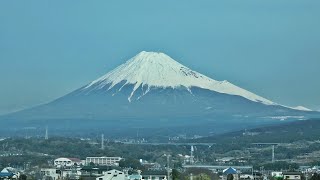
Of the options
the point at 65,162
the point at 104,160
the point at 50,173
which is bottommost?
the point at 50,173

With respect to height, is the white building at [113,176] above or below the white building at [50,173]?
below

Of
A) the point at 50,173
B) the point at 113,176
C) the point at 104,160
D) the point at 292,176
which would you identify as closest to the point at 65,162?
the point at 104,160

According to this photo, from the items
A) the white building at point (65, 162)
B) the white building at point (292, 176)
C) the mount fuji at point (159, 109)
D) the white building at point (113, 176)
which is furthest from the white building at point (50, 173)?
the mount fuji at point (159, 109)

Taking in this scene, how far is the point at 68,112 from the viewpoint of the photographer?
132000mm

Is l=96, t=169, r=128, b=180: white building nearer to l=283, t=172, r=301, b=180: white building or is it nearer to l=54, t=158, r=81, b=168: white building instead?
l=283, t=172, r=301, b=180: white building

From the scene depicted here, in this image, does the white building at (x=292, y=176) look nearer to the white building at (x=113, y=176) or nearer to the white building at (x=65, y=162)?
the white building at (x=113, y=176)

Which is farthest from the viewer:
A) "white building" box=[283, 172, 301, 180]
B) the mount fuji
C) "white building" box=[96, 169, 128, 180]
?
the mount fuji

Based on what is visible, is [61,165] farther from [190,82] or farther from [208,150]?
[190,82]

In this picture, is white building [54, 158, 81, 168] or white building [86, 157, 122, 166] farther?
white building [86, 157, 122, 166]

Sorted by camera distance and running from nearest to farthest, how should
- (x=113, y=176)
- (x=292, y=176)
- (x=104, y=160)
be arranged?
(x=113, y=176), (x=292, y=176), (x=104, y=160)

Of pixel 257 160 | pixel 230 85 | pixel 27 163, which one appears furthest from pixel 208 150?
pixel 230 85

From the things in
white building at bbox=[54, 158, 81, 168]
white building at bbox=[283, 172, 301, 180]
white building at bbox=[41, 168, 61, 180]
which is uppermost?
white building at bbox=[54, 158, 81, 168]

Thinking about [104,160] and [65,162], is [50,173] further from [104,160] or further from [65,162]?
[104,160]

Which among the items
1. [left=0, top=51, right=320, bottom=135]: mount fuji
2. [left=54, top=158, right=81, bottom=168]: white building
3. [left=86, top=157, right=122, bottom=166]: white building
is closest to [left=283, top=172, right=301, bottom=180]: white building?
[left=54, top=158, right=81, bottom=168]: white building
